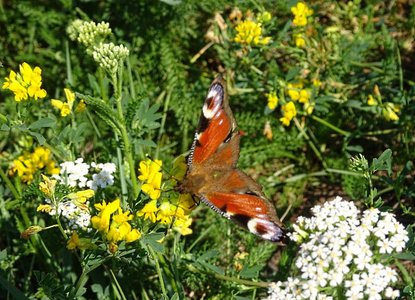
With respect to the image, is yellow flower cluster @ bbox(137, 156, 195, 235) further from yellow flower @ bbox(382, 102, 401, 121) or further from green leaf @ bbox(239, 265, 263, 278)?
yellow flower @ bbox(382, 102, 401, 121)

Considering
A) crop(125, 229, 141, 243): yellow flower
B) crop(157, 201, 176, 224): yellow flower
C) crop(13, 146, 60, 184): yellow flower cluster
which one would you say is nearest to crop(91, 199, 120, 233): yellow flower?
crop(125, 229, 141, 243): yellow flower

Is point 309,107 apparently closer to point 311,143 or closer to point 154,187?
point 311,143

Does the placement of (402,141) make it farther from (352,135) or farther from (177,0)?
(177,0)

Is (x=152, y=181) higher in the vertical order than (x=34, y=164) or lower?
higher

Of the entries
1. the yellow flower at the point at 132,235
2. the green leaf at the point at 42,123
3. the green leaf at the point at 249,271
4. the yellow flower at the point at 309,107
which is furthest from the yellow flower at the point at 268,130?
the yellow flower at the point at 132,235

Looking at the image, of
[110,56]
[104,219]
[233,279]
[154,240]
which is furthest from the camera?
[233,279]

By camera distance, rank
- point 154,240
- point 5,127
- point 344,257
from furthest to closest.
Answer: point 5,127
point 154,240
point 344,257

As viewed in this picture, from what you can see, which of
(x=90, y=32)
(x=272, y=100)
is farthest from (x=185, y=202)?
(x=272, y=100)
